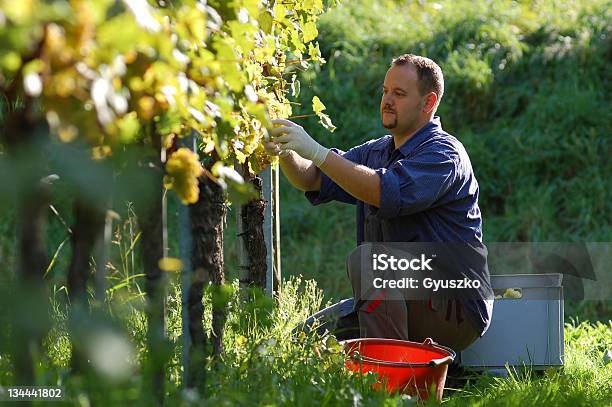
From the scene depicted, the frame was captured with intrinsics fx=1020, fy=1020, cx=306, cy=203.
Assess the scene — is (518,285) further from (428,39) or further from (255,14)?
(428,39)

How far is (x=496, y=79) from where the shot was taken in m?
7.40

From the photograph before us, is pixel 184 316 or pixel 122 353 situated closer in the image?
pixel 122 353

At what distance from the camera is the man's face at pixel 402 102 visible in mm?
3934

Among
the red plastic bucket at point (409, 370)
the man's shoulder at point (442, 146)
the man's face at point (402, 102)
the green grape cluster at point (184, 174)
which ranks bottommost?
the red plastic bucket at point (409, 370)

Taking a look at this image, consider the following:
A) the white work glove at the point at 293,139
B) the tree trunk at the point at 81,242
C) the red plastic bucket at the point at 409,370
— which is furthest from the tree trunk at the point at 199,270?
the white work glove at the point at 293,139

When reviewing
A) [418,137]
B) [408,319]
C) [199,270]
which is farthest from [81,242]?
[418,137]

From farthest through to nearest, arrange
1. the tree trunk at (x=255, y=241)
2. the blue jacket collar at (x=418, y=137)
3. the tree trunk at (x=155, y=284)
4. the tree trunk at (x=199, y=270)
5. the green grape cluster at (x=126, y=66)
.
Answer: the blue jacket collar at (x=418, y=137) → the tree trunk at (x=255, y=241) → the tree trunk at (x=199, y=270) → the tree trunk at (x=155, y=284) → the green grape cluster at (x=126, y=66)

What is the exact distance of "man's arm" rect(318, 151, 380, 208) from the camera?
3.59 m

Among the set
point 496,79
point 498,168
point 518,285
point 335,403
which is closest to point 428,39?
point 496,79

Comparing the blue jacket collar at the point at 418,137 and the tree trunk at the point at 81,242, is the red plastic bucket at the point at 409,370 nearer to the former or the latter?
the blue jacket collar at the point at 418,137

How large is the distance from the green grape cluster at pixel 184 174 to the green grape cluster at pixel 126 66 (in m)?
0.02

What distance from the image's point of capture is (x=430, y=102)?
13.1ft

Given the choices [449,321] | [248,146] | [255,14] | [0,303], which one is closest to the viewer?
[0,303]

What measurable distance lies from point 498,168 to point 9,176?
5.66m
